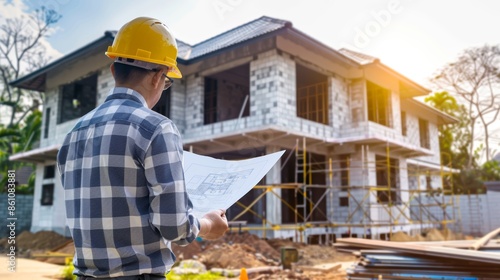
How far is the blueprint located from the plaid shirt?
7.2 inches

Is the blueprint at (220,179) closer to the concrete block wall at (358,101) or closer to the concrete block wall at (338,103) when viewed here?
the concrete block wall at (338,103)

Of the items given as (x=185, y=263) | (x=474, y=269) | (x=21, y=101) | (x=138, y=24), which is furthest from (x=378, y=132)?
(x=21, y=101)

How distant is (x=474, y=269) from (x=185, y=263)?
15.5 ft

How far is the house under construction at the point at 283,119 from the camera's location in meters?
11.7

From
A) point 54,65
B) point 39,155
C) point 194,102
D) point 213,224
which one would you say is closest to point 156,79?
point 213,224

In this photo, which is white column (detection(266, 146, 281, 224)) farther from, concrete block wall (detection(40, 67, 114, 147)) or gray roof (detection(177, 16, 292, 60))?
concrete block wall (detection(40, 67, 114, 147))

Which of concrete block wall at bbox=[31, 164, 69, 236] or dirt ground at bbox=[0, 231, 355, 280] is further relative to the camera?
concrete block wall at bbox=[31, 164, 69, 236]

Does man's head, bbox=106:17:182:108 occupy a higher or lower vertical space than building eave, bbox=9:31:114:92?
lower

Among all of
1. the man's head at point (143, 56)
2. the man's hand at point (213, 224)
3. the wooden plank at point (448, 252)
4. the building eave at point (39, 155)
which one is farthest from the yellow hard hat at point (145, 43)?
the building eave at point (39, 155)

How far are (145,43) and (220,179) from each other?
55cm

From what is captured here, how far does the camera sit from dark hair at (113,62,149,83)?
4.62ft

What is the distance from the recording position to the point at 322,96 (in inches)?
561

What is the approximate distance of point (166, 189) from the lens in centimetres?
116

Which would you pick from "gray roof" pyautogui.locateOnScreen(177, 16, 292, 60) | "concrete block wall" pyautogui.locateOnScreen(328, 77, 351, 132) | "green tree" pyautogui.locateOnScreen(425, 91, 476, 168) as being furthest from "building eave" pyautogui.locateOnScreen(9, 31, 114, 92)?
"green tree" pyautogui.locateOnScreen(425, 91, 476, 168)
